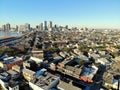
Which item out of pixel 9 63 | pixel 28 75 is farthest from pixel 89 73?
pixel 9 63

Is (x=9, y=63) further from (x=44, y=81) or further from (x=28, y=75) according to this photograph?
(x=44, y=81)

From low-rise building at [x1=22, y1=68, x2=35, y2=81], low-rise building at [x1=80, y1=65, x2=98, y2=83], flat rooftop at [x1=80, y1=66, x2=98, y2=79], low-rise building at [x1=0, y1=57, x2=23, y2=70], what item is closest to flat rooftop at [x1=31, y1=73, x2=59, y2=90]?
low-rise building at [x1=22, y1=68, x2=35, y2=81]

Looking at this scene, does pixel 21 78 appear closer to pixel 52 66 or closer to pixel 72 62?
pixel 52 66

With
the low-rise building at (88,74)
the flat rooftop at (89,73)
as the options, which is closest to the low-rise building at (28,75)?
the low-rise building at (88,74)

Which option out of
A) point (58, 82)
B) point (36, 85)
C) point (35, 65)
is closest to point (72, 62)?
point (35, 65)

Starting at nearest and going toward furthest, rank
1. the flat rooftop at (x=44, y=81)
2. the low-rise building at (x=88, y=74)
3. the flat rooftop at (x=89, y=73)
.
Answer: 1. the flat rooftop at (x=44, y=81)
2. the low-rise building at (x=88, y=74)
3. the flat rooftop at (x=89, y=73)

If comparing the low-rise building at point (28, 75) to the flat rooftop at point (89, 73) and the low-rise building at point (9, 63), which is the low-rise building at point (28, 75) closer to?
the low-rise building at point (9, 63)

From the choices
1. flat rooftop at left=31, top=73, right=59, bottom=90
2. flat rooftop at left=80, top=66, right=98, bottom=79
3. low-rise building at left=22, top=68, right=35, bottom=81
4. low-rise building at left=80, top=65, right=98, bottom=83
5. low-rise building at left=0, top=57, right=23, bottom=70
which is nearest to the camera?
flat rooftop at left=31, top=73, right=59, bottom=90

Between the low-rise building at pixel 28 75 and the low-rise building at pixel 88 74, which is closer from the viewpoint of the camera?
the low-rise building at pixel 28 75

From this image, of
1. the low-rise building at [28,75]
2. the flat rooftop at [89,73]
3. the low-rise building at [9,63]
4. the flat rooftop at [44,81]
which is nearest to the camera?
the flat rooftop at [44,81]

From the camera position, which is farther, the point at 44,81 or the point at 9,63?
the point at 9,63

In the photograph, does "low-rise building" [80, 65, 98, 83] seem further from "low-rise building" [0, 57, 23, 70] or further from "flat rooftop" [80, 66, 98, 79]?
"low-rise building" [0, 57, 23, 70]
